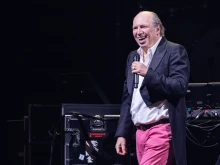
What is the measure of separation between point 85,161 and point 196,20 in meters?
2.77

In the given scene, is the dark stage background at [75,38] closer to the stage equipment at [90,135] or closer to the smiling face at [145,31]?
the stage equipment at [90,135]

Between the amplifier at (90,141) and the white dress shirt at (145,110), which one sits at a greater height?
the white dress shirt at (145,110)

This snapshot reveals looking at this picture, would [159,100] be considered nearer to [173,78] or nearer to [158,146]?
[173,78]

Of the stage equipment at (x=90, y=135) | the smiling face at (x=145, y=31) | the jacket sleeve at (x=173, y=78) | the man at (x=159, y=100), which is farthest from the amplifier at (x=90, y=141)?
the jacket sleeve at (x=173, y=78)

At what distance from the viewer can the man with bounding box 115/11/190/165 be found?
279 centimetres

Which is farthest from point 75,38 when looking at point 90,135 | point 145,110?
point 145,110

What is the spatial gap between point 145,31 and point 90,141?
3.78 feet

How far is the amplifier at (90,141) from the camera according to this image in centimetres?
373

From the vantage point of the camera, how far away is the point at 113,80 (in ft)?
19.9

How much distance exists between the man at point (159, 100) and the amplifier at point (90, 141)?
2.53ft

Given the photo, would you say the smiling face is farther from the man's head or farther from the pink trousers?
the pink trousers

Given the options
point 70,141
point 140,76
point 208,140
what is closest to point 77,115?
point 70,141

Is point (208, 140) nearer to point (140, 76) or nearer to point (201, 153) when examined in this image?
point (201, 153)

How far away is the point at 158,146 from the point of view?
2822 millimetres
